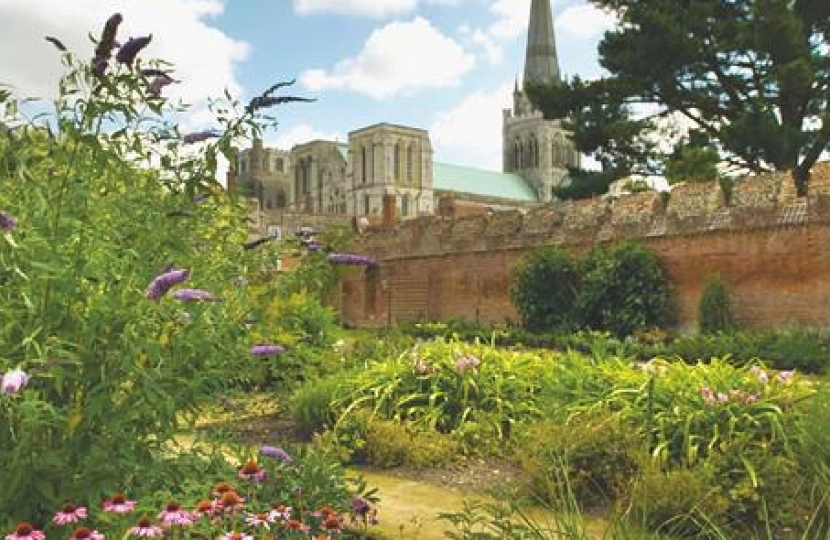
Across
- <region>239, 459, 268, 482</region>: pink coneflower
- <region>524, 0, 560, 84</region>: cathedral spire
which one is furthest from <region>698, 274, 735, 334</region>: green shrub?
<region>524, 0, 560, 84</region>: cathedral spire

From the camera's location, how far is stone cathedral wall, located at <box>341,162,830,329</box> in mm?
13047

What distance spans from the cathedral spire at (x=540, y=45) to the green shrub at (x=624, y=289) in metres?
92.5

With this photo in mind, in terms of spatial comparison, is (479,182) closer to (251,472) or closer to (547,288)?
(547,288)

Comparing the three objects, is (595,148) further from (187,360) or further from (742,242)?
(187,360)

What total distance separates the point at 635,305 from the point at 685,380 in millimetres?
10066

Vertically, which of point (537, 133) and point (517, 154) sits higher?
point (537, 133)

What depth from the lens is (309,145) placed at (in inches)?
4434

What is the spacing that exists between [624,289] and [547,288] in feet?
6.36

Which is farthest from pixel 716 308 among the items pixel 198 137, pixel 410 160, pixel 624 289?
pixel 410 160

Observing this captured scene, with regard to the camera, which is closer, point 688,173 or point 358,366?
point 358,366

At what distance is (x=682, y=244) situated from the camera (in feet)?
48.6

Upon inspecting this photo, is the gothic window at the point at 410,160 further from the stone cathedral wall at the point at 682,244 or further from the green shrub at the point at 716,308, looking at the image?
the green shrub at the point at 716,308

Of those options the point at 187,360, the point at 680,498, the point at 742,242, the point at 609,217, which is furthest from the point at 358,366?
the point at 609,217

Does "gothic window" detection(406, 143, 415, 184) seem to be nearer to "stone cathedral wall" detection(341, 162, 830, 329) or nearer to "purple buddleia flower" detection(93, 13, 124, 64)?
"stone cathedral wall" detection(341, 162, 830, 329)
